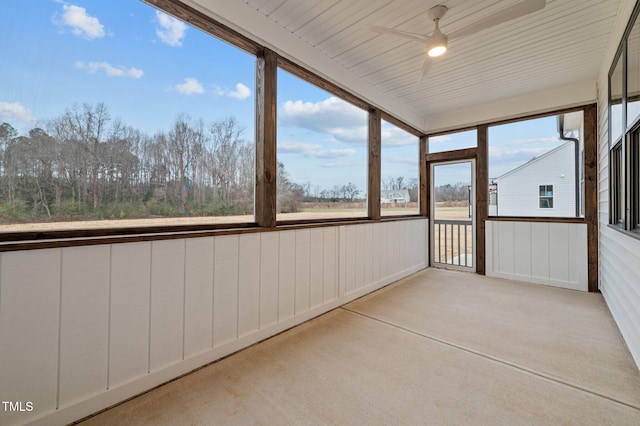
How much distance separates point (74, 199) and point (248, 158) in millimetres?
1227

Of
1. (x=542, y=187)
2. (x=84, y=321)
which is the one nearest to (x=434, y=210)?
(x=542, y=187)

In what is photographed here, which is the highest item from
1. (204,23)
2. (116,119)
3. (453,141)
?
(204,23)

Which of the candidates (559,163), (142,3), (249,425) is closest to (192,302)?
(249,425)

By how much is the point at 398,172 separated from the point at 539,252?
92.8 inches

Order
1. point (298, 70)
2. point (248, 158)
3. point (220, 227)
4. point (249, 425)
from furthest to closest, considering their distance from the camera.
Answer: point (298, 70) < point (248, 158) < point (220, 227) < point (249, 425)

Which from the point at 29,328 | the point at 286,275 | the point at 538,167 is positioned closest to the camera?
the point at 29,328

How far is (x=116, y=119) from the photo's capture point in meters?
1.76

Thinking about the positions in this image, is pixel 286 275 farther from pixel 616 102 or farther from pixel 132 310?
pixel 616 102

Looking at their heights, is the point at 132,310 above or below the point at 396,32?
below

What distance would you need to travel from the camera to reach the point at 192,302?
1.95m

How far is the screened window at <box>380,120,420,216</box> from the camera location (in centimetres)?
427

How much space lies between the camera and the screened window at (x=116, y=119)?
1.46 metres

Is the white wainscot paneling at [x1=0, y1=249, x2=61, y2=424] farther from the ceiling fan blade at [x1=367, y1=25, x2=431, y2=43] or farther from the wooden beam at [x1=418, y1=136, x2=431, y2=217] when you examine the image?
the wooden beam at [x1=418, y1=136, x2=431, y2=217]

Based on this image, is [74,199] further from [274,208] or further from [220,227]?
[274,208]
